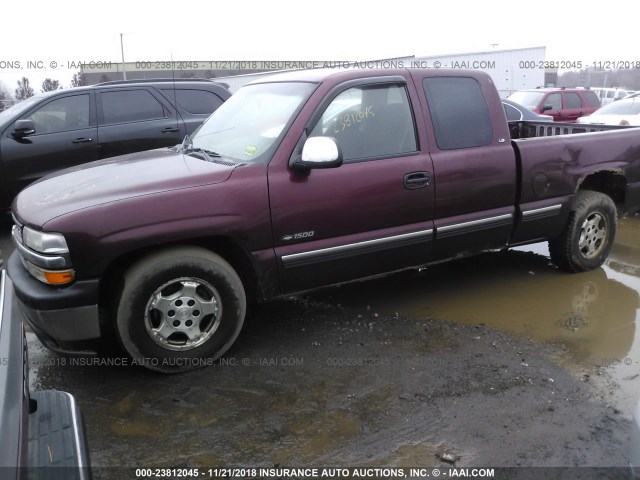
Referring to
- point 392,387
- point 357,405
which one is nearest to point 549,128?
point 392,387

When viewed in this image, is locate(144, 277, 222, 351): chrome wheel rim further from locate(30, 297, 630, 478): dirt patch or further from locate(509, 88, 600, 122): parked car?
locate(509, 88, 600, 122): parked car

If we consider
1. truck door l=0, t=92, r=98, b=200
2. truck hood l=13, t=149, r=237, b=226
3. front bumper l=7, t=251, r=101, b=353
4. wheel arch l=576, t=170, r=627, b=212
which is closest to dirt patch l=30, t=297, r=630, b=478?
front bumper l=7, t=251, r=101, b=353

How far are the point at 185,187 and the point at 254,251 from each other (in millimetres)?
597

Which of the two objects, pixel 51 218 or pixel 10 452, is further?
pixel 51 218

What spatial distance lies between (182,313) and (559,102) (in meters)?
14.7

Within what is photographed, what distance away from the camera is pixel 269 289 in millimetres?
3646

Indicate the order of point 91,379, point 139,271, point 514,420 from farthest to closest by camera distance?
point 91,379 → point 139,271 → point 514,420

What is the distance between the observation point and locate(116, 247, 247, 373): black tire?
3.21 m

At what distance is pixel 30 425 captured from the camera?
173 centimetres

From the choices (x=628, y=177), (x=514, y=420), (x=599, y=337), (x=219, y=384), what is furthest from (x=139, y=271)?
(x=628, y=177)

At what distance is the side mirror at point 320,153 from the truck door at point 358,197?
0.12 metres

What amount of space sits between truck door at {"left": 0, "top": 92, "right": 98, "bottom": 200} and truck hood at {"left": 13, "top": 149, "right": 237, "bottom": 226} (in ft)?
11.1

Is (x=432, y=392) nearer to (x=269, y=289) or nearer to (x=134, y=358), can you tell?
(x=269, y=289)

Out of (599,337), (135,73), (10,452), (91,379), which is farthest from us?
(135,73)
